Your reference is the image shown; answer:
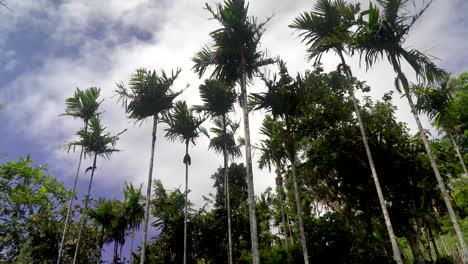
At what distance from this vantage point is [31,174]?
327 centimetres

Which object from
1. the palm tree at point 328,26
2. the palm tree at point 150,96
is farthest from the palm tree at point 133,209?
the palm tree at point 328,26

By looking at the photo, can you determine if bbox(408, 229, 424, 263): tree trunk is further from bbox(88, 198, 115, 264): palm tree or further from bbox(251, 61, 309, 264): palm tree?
bbox(88, 198, 115, 264): palm tree

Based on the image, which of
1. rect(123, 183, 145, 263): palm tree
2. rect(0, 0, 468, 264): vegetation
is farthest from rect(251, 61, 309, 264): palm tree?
rect(123, 183, 145, 263): palm tree

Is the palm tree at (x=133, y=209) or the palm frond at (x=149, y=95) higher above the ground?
the palm frond at (x=149, y=95)

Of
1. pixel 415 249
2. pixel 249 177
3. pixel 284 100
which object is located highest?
pixel 284 100

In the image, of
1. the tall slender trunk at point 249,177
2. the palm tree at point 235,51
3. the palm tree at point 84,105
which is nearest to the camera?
the tall slender trunk at point 249,177

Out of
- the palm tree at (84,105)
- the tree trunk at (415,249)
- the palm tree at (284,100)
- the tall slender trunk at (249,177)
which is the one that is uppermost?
the palm tree at (84,105)

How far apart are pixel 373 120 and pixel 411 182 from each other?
10.9 ft

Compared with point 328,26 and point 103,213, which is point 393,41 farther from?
point 103,213

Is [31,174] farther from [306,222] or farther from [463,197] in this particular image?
[463,197]

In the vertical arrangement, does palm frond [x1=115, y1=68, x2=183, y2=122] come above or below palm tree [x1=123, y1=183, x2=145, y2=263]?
above

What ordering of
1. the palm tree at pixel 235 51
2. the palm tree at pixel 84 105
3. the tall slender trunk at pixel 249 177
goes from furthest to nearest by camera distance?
the palm tree at pixel 84 105 < the palm tree at pixel 235 51 < the tall slender trunk at pixel 249 177

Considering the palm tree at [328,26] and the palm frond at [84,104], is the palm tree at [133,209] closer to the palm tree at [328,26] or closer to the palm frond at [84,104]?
the palm frond at [84,104]

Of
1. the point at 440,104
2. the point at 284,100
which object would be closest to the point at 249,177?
the point at 284,100
